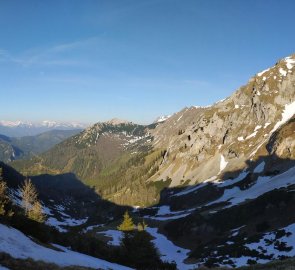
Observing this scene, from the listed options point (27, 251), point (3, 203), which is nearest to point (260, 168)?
point (3, 203)

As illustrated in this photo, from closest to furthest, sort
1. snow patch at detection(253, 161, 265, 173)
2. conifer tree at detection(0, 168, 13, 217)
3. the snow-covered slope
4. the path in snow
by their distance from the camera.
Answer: the snow-covered slope < conifer tree at detection(0, 168, 13, 217) < the path in snow < snow patch at detection(253, 161, 265, 173)

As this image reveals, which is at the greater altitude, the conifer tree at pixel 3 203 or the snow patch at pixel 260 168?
the conifer tree at pixel 3 203

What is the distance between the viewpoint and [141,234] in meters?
58.6

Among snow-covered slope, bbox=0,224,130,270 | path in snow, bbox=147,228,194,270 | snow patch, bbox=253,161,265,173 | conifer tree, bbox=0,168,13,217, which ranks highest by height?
conifer tree, bbox=0,168,13,217

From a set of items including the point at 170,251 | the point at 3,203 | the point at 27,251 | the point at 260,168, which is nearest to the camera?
the point at 27,251

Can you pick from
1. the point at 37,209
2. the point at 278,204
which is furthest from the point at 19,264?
the point at 278,204

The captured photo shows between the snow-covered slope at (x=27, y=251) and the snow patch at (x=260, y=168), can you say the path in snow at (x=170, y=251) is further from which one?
the snow patch at (x=260, y=168)

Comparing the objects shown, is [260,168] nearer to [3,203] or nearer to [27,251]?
[3,203]

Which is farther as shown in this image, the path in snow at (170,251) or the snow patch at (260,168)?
the snow patch at (260,168)

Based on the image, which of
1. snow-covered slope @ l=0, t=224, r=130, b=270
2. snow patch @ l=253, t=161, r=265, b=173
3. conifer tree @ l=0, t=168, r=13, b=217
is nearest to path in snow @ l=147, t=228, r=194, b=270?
conifer tree @ l=0, t=168, r=13, b=217

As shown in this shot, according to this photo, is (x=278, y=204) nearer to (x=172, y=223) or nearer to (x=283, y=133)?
(x=172, y=223)

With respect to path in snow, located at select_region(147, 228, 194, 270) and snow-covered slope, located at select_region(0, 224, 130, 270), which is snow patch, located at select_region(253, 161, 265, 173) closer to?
path in snow, located at select_region(147, 228, 194, 270)

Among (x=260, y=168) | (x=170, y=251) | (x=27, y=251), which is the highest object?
(x=27, y=251)

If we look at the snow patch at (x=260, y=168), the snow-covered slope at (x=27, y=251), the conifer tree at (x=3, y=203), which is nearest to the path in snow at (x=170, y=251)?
the conifer tree at (x=3, y=203)
